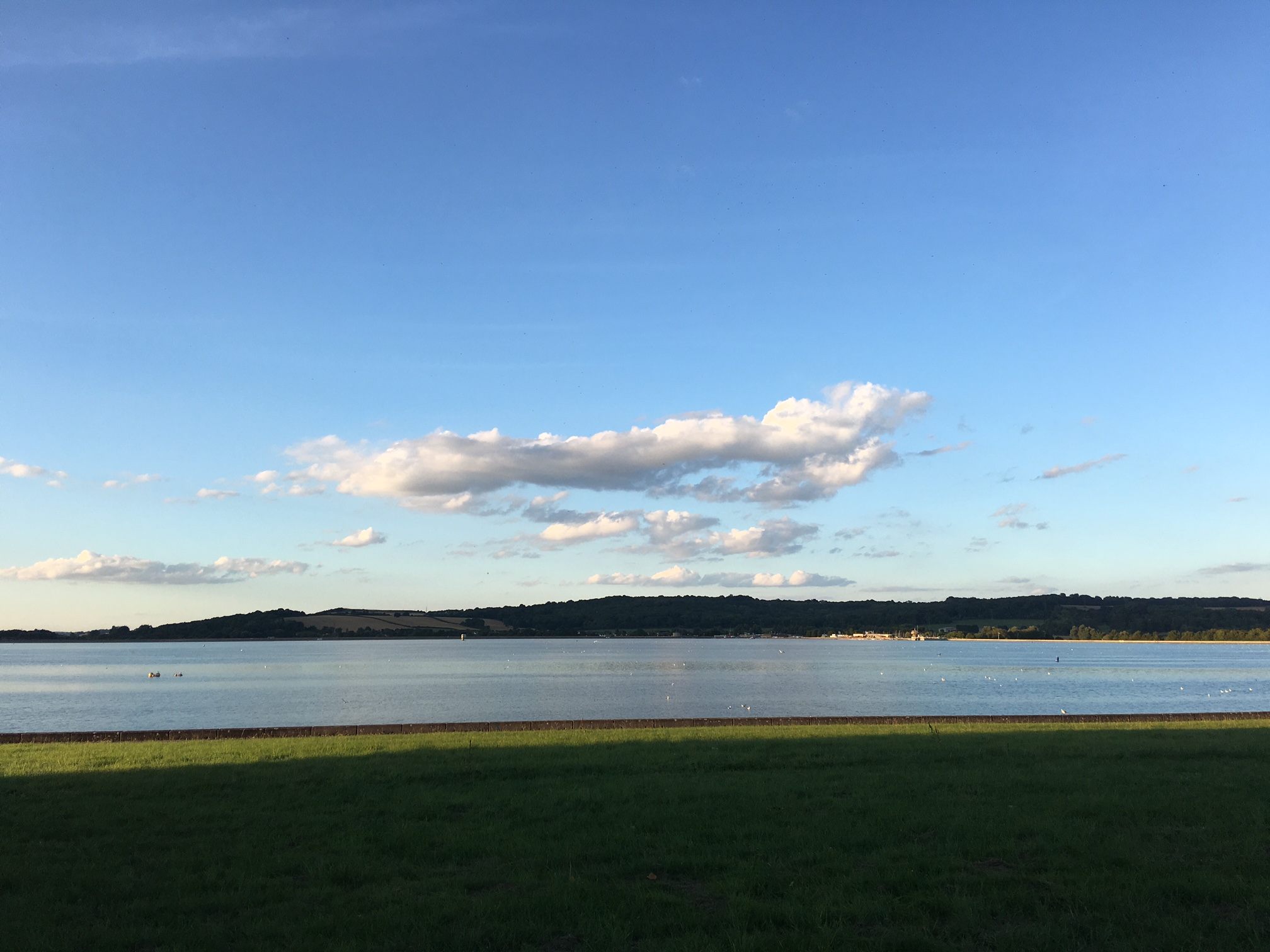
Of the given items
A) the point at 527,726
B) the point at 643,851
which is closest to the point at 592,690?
Result: the point at 527,726

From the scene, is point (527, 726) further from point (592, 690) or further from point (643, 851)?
point (592, 690)

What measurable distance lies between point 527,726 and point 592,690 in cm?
4335

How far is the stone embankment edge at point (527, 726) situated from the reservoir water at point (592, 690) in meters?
16.7

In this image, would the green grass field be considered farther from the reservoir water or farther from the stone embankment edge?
the reservoir water

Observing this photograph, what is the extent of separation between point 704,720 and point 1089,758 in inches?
458

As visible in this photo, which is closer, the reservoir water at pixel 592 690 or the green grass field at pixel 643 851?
the green grass field at pixel 643 851

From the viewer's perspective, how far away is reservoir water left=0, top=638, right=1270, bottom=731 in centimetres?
4850

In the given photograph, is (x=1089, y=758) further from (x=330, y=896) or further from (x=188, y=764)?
(x=188, y=764)

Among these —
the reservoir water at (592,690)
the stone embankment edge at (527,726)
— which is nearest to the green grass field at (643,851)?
the stone embankment edge at (527,726)

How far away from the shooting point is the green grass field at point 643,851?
7348mm

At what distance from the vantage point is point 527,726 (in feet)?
80.9

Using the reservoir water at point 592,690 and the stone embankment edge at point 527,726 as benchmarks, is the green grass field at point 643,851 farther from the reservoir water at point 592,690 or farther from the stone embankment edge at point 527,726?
the reservoir water at point 592,690

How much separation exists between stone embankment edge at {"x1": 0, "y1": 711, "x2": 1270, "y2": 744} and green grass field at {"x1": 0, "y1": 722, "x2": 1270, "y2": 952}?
6.00m

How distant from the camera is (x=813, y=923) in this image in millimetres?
7406
